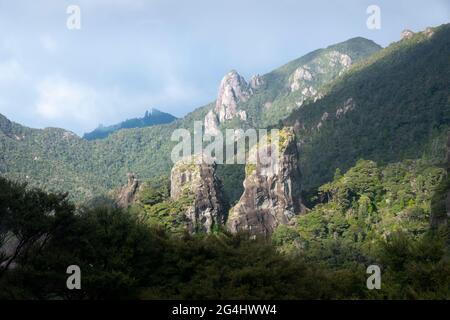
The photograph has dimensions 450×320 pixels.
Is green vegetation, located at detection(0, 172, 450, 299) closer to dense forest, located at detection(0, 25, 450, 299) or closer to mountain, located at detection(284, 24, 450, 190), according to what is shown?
dense forest, located at detection(0, 25, 450, 299)

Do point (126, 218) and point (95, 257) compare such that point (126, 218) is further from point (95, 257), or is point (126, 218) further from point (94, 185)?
point (94, 185)

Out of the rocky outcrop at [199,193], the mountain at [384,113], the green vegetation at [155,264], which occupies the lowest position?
the green vegetation at [155,264]

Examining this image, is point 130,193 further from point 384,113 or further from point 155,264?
point 384,113

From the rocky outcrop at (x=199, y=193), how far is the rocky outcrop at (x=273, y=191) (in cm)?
312

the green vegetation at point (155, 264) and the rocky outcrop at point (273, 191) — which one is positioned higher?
the rocky outcrop at point (273, 191)

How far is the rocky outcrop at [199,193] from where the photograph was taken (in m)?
72.0

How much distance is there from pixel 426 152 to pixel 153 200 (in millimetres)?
60897

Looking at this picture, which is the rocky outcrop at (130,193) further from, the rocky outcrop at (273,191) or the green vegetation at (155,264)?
the green vegetation at (155,264)

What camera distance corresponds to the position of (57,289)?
2708 cm

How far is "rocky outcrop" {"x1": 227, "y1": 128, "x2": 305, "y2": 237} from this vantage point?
77.7m

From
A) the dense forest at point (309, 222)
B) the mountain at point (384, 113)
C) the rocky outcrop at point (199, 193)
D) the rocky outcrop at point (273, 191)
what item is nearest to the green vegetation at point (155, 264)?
the dense forest at point (309, 222)

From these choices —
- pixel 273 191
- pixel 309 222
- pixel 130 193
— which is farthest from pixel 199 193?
pixel 309 222

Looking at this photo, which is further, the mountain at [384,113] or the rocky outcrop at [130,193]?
the mountain at [384,113]

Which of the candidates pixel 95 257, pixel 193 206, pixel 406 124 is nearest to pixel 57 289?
pixel 95 257
